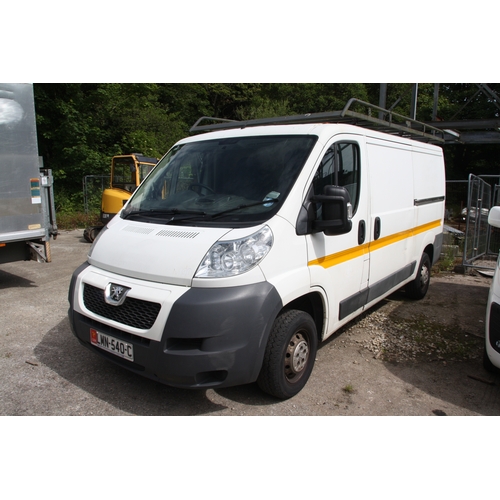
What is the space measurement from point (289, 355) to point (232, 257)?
1.01 meters

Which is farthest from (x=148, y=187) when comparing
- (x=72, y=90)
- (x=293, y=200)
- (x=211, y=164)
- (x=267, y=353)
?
(x=72, y=90)

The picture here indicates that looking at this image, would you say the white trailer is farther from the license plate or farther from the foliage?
the foliage

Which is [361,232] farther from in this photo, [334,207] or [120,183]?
[120,183]

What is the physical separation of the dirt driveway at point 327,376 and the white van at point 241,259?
413 millimetres

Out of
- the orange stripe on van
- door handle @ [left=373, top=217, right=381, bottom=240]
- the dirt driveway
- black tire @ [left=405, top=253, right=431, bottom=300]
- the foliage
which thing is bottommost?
the dirt driveway

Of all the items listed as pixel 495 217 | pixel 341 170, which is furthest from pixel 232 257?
pixel 495 217

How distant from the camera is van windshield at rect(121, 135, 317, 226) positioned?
3.42 m

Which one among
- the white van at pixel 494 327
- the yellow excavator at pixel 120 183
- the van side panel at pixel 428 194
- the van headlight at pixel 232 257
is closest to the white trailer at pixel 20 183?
the van headlight at pixel 232 257

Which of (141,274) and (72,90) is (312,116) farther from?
(72,90)

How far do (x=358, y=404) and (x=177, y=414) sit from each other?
1.49 meters

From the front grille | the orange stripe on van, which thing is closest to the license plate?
the front grille

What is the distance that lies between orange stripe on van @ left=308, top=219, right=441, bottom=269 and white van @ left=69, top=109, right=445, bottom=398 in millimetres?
20

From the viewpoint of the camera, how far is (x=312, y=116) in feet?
14.3

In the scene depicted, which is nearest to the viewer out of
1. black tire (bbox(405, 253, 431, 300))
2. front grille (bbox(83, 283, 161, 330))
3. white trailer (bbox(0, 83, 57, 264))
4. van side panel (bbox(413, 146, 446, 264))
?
front grille (bbox(83, 283, 161, 330))
